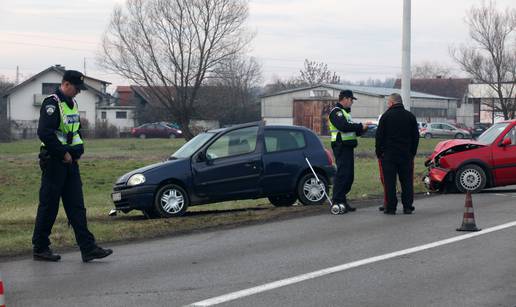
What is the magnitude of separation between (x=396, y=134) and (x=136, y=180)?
4.35 m

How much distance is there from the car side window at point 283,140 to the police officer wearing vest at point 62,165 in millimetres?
6143

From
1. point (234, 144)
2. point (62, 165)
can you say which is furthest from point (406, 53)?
point (62, 165)

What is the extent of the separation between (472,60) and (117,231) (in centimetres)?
4324

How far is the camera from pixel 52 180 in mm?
9312

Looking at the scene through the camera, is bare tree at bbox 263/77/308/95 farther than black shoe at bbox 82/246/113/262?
Yes

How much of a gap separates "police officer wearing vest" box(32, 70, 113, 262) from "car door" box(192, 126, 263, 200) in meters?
5.27

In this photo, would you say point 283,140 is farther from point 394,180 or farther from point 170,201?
point 394,180

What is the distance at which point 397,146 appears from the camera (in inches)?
530

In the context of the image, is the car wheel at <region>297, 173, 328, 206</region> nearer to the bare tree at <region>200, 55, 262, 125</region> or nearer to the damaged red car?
the damaged red car

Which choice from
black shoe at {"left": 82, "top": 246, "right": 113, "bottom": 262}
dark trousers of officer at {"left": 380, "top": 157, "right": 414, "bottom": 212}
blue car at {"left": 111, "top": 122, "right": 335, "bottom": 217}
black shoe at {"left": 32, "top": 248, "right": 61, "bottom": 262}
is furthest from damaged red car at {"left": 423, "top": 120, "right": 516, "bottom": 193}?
black shoe at {"left": 32, "top": 248, "right": 61, "bottom": 262}

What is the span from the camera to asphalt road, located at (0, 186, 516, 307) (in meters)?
7.52

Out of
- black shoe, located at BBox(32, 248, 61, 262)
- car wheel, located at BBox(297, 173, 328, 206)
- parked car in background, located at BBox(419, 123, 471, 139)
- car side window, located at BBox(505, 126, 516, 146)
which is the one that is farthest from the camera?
parked car in background, located at BBox(419, 123, 471, 139)

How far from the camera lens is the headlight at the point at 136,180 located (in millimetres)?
14414

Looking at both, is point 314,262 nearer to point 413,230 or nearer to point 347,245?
point 347,245
